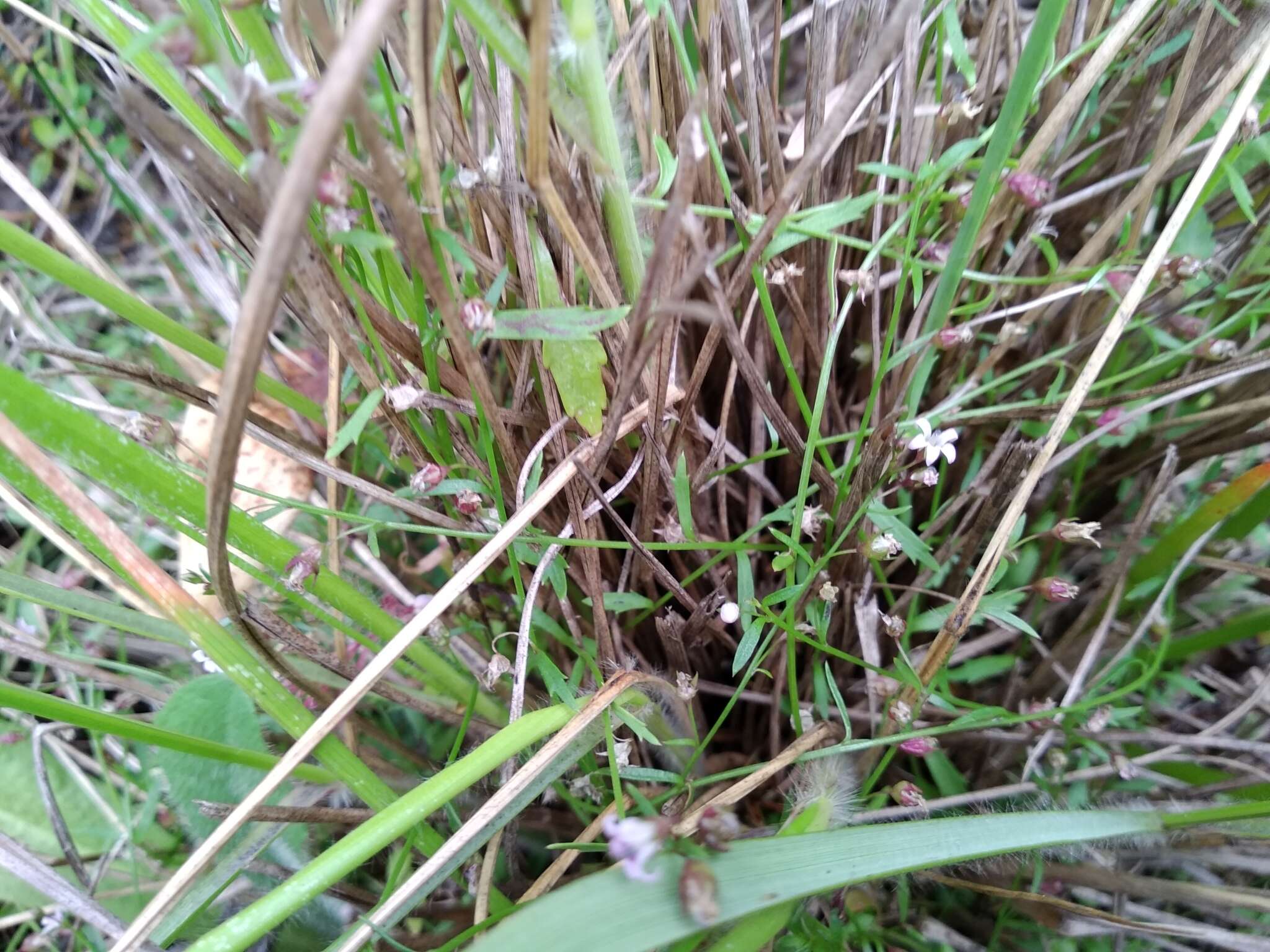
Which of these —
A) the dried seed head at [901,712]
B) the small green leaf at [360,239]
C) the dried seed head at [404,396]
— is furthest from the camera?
the dried seed head at [901,712]

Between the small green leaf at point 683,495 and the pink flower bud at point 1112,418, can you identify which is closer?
the small green leaf at point 683,495

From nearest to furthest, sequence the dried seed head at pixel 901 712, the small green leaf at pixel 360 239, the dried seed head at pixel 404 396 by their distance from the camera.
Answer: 1. the small green leaf at pixel 360 239
2. the dried seed head at pixel 404 396
3. the dried seed head at pixel 901 712

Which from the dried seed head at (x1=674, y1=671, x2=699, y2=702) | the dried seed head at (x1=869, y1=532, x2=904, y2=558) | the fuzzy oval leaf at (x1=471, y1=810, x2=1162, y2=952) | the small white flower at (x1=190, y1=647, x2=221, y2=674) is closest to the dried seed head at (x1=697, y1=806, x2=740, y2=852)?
the fuzzy oval leaf at (x1=471, y1=810, x2=1162, y2=952)

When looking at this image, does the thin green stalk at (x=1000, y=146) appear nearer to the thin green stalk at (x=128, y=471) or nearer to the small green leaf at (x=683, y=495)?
the small green leaf at (x=683, y=495)

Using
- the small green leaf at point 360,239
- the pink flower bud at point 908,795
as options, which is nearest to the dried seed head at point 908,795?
the pink flower bud at point 908,795

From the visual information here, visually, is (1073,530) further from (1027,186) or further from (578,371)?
(578,371)
